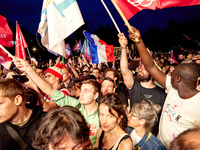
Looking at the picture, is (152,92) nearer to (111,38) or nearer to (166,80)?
(166,80)

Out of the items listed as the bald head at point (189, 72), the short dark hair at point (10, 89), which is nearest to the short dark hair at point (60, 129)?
the short dark hair at point (10, 89)

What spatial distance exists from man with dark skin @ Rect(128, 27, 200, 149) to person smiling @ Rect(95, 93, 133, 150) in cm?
65

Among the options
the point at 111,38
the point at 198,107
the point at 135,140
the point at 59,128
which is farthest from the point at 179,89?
the point at 111,38

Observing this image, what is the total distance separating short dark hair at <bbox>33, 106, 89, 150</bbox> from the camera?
1271 millimetres

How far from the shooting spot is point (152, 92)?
3.35m

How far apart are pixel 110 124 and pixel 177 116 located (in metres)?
0.92

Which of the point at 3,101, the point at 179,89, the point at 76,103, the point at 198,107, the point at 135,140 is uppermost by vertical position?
the point at 3,101

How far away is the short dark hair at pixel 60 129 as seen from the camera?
1271mm

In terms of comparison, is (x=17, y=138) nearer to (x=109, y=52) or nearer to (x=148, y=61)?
(x=148, y=61)

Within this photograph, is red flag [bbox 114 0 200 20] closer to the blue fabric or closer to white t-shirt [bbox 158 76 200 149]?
white t-shirt [bbox 158 76 200 149]

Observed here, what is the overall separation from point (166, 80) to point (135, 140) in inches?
43.3

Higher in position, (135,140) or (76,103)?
(76,103)

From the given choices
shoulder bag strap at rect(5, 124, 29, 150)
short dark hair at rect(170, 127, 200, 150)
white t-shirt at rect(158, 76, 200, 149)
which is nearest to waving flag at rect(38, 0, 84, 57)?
shoulder bag strap at rect(5, 124, 29, 150)

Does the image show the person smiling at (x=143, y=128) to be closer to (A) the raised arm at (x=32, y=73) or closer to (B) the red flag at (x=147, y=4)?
(A) the raised arm at (x=32, y=73)
